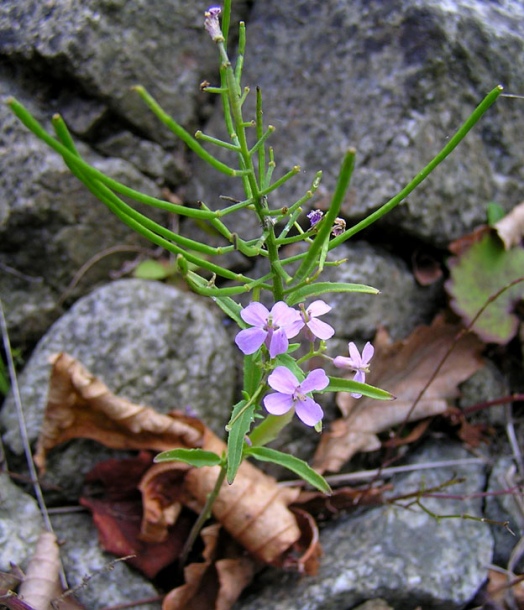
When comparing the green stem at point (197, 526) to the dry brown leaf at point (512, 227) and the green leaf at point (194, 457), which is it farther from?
the dry brown leaf at point (512, 227)

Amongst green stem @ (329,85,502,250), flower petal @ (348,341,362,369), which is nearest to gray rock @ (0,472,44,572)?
flower petal @ (348,341,362,369)

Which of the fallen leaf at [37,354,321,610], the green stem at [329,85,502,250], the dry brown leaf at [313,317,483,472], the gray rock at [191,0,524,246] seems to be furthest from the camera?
the gray rock at [191,0,524,246]

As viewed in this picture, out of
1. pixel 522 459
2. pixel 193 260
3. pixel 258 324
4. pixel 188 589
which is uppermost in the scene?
pixel 193 260

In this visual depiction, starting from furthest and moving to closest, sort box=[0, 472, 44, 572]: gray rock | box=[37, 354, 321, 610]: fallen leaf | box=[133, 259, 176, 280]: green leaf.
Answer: box=[133, 259, 176, 280]: green leaf → box=[37, 354, 321, 610]: fallen leaf → box=[0, 472, 44, 572]: gray rock

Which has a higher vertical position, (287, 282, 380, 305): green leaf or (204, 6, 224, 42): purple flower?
(204, 6, 224, 42): purple flower

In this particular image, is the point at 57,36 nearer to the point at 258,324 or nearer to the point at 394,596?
the point at 258,324

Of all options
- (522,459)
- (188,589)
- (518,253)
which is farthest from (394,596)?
(518,253)

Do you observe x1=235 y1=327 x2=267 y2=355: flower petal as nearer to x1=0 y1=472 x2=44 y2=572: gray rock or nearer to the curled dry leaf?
the curled dry leaf

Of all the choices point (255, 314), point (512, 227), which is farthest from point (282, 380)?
point (512, 227)
